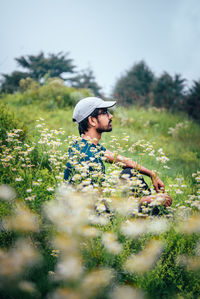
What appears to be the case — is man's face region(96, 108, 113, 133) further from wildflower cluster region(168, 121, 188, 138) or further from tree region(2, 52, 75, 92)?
tree region(2, 52, 75, 92)

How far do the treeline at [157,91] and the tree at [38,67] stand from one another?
23.4 ft

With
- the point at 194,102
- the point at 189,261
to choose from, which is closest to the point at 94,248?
the point at 189,261

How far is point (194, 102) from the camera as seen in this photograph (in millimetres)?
13727

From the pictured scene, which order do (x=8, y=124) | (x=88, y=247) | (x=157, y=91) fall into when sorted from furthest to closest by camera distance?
(x=157, y=91) → (x=8, y=124) → (x=88, y=247)

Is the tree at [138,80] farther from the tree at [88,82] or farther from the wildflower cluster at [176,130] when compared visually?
the wildflower cluster at [176,130]

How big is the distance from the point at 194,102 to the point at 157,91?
22.2 feet

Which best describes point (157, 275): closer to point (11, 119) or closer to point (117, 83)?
point (11, 119)

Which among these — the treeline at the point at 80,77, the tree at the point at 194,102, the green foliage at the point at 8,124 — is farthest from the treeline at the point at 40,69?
the green foliage at the point at 8,124

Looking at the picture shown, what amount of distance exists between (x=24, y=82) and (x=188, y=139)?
942 cm

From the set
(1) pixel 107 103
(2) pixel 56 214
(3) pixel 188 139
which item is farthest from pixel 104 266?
(3) pixel 188 139

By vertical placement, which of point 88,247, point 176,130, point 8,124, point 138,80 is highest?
point 138,80

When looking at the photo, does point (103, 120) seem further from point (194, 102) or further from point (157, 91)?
point (157, 91)

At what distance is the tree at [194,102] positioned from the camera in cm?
1226

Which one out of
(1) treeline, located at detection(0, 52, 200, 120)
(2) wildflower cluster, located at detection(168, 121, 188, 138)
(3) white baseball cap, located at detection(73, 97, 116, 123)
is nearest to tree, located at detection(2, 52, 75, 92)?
(1) treeline, located at detection(0, 52, 200, 120)
